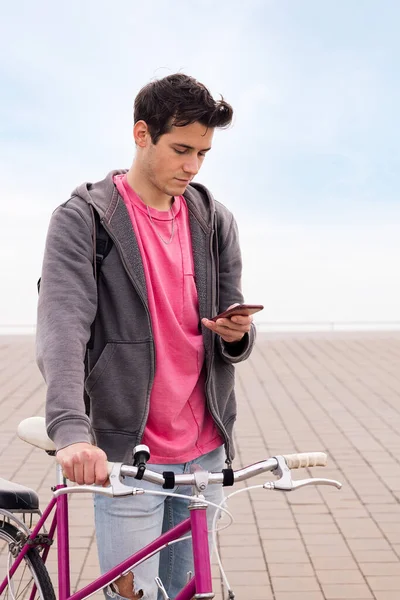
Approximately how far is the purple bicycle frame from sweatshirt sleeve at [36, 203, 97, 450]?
31cm

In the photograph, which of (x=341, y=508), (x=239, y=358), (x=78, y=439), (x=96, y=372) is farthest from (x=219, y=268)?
(x=341, y=508)

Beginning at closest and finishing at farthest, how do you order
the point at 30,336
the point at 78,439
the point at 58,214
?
the point at 78,439 → the point at 58,214 → the point at 30,336

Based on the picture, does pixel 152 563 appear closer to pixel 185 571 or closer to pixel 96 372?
pixel 185 571

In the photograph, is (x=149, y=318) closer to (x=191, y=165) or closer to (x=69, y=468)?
(x=191, y=165)

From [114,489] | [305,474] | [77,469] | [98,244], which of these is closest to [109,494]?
[114,489]

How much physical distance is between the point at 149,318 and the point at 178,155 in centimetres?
43

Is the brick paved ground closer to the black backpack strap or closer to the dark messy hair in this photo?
the black backpack strap

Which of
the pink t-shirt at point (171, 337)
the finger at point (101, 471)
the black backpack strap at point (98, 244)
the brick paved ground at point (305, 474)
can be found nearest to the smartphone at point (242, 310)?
the pink t-shirt at point (171, 337)

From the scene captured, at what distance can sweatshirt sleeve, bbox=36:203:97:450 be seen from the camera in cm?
239

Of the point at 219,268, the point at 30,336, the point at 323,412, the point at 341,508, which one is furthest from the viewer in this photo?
the point at 30,336

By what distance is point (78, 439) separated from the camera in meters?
2.30

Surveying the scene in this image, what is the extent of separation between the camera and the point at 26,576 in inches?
117

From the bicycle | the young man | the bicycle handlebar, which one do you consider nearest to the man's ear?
the young man

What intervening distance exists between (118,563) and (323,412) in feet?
19.5
